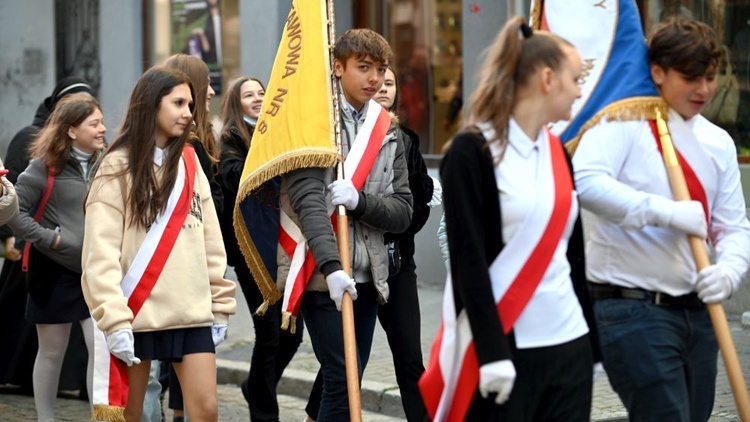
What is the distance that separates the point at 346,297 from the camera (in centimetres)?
534

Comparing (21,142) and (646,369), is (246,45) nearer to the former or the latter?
(21,142)

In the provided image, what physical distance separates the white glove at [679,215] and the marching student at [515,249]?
42 centimetres

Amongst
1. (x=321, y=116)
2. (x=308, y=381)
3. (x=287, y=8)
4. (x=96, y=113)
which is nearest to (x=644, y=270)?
(x=321, y=116)

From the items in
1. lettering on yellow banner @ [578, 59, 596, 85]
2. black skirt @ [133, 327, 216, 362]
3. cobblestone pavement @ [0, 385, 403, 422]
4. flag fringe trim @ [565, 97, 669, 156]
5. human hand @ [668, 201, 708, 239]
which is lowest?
cobblestone pavement @ [0, 385, 403, 422]

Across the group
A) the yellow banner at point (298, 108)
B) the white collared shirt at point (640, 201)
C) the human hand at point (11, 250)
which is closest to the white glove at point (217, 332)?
the yellow banner at point (298, 108)

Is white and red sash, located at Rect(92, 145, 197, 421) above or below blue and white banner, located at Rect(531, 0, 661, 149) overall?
below

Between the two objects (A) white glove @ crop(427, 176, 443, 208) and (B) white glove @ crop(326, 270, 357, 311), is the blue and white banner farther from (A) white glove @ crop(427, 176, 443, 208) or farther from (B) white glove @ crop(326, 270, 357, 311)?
(A) white glove @ crop(427, 176, 443, 208)

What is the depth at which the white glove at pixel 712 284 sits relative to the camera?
436 cm

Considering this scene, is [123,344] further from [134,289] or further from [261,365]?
[261,365]

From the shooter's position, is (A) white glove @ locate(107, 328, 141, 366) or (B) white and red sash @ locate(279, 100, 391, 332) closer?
(A) white glove @ locate(107, 328, 141, 366)

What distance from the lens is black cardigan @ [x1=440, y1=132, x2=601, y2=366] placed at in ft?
12.5

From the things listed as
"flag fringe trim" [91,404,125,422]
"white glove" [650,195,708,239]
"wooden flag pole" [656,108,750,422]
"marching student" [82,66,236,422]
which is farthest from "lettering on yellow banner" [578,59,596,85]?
→ "flag fringe trim" [91,404,125,422]

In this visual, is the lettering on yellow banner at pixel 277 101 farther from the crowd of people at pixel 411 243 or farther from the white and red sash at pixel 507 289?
the white and red sash at pixel 507 289

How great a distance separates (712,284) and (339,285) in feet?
5.07
